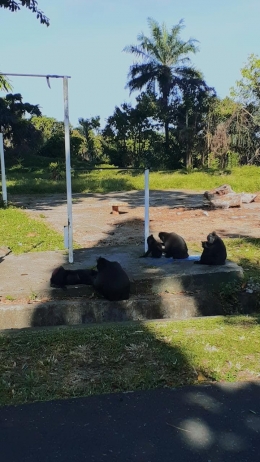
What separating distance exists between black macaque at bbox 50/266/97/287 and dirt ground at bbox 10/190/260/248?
137 inches

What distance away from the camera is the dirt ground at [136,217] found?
10.2 m

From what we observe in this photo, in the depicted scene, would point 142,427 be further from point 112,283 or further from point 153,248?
point 153,248

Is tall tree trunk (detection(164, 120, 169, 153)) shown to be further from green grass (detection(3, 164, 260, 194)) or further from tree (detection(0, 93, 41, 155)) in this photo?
green grass (detection(3, 164, 260, 194))

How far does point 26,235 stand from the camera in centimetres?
1011

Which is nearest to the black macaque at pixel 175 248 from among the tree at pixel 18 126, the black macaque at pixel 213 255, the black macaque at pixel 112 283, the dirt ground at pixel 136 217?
the black macaque at pixel 213 255

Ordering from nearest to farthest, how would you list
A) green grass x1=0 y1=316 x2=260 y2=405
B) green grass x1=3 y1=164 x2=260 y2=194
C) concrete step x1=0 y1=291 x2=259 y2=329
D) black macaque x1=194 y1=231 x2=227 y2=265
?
green grass x1=0 y1=316 x2=260 y2=405 → concrete step x1=0 y1=291 x2=259 y2=329 → black macaque x1=194 y1=231 x2=227 y2=265 → green grass x1=3 y1=164 x2=260 y2=194

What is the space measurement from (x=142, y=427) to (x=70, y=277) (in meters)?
3.03

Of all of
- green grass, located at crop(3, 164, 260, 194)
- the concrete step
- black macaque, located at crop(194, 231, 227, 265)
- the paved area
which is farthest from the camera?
green grass, located at crop(3, 164, 260, 194)

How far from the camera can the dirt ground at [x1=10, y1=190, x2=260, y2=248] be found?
10.2 meters

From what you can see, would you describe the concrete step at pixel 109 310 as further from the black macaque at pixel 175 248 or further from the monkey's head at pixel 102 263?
the black macaque at pixel 175 248

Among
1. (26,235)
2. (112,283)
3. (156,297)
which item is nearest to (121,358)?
(112,283)

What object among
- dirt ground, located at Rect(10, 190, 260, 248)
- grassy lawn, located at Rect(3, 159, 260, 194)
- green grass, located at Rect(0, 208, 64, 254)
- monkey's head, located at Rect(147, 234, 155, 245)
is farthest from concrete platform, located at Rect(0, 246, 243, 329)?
grassy lawn, located at Rect(3, 159, 260, 194)

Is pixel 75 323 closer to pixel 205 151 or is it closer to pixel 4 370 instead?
pixel 4 370

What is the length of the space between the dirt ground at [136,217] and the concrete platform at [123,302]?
2.98 meters
